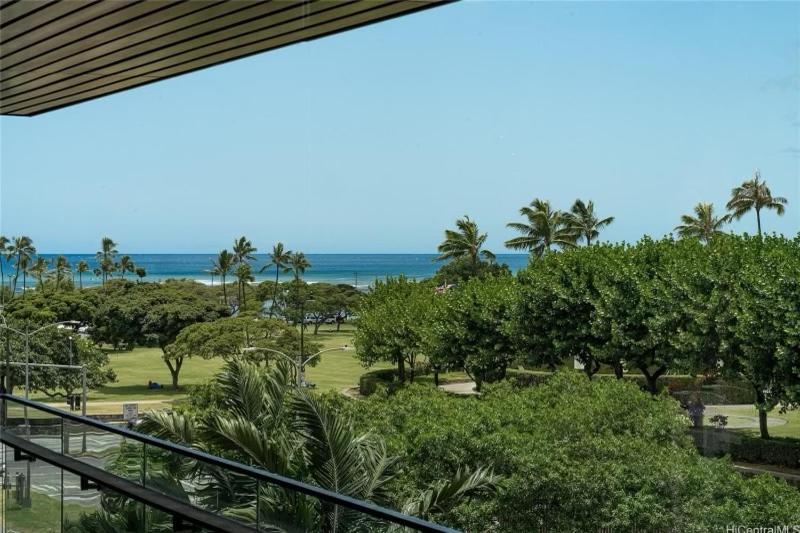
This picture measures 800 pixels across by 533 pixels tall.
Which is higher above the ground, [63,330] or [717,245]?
[717,245]

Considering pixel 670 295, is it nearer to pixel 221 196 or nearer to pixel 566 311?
pixel 566 311

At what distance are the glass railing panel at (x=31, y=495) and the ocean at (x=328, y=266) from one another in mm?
69485

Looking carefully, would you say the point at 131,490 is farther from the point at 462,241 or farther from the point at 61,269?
the point at 61,269

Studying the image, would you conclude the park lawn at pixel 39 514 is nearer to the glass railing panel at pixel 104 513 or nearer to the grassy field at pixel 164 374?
the glass railing panel at pixel 104 513

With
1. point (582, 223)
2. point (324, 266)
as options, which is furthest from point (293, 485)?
point (324, 266)

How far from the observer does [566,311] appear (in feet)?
74.2

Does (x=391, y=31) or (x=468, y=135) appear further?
(x=468, y=135)

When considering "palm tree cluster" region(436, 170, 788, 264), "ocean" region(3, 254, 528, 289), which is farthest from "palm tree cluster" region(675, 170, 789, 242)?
"ocean" region(3, 254, 528, 289)

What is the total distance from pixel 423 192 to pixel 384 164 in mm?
10240

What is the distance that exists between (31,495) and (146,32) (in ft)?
5.36

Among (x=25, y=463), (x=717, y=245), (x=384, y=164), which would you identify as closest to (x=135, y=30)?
(x=25, y=463)

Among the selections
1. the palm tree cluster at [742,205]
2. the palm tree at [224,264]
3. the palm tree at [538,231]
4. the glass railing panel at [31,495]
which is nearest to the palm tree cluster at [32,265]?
the palm tree at [224,264]

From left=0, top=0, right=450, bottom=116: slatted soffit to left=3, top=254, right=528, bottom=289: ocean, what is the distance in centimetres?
6926

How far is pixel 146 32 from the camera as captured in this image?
295cm
